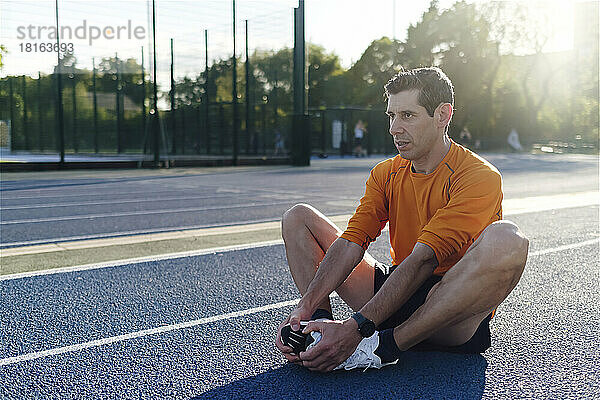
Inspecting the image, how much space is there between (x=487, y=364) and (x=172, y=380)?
58.6 inches

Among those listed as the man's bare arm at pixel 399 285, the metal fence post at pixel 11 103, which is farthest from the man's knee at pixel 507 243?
the metal fence post at pixel 11 103

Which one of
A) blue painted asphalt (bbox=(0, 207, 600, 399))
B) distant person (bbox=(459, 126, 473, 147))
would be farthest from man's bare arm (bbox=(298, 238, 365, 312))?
distant person (bbox=(459, 126, 473, 147))

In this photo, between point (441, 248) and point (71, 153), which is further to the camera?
point (71, 153)

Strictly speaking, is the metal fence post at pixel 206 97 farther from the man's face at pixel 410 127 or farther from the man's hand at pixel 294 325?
the man's hand at pixel 294 325

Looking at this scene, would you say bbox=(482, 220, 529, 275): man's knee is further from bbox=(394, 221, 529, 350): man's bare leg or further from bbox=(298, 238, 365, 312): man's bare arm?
bbox=(298, 238, 365, 312): man's bare arm

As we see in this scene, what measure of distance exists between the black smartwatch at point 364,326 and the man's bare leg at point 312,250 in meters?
0.53

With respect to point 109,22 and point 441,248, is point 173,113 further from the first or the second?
point 441,248

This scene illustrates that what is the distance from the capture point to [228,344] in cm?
338

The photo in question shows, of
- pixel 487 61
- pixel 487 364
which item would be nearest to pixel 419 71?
pixel 487 364

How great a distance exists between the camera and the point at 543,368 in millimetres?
3010

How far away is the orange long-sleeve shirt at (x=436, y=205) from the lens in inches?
111

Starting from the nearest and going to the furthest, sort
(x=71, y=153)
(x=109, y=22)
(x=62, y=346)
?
(x=62, y=346) → (x=109, y=22) → (x=71, y=153)

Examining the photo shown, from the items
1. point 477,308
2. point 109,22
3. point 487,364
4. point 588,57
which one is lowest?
point 487,364

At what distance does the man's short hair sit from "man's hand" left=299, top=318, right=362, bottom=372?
105 centimetres
